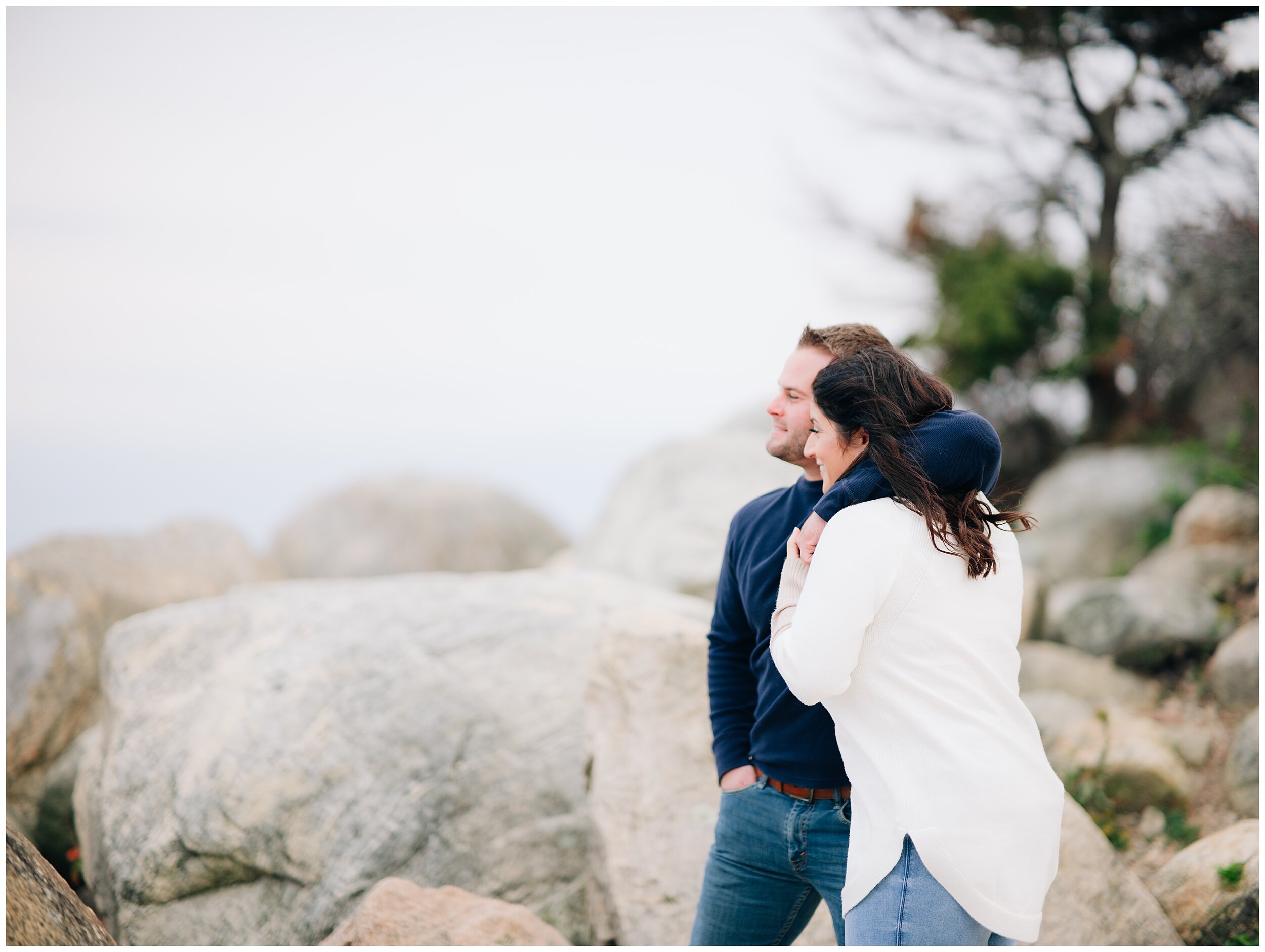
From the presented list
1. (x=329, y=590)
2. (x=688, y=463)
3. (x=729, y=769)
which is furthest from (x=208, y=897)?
(x=688, y=463)

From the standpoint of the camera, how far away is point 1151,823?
421 centimetres

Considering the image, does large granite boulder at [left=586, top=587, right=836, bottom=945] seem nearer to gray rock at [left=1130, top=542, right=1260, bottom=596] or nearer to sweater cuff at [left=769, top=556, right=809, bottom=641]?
sweater cuff at [left=769, top=556, right=809, bottom=641]

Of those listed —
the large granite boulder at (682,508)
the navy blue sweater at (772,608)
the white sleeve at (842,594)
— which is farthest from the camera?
the large granite boulder at (682,508)

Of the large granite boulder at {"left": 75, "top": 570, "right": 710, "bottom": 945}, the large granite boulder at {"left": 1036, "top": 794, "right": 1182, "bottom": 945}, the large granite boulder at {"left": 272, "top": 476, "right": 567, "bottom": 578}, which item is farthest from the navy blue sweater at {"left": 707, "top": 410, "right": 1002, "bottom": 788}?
the large granite boulder at {"left": 272, "top": 476, "right": 567, "bottom": 578}

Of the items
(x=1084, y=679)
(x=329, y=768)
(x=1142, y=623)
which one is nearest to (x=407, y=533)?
(x=329, y=768)

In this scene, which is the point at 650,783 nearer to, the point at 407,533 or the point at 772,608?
the point at 772,608

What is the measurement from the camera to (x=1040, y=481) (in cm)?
897

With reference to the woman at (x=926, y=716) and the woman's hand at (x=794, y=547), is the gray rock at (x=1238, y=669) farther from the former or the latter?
the woman's hand at (x=794, y=547)

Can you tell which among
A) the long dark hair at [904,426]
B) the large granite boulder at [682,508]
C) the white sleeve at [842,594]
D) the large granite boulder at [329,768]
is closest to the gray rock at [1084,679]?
the large granite boulder at [682,508]

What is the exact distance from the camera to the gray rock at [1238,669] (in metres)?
5.01

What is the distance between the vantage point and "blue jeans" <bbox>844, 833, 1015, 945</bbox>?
70.6 inches

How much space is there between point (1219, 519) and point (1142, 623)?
1372 millimetres

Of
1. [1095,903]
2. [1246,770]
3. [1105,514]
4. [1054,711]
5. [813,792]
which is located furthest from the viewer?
[1105,514]

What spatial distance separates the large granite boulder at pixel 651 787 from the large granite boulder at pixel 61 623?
10.2ft
